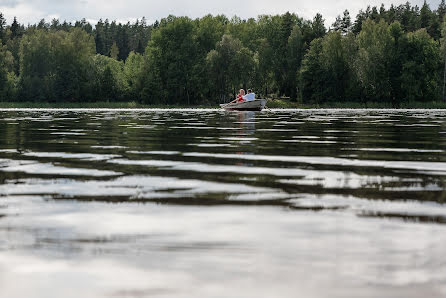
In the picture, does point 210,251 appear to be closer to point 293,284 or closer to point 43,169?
point 293,284

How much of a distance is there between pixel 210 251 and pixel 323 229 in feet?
3.97

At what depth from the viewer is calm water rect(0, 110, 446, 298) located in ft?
13.5

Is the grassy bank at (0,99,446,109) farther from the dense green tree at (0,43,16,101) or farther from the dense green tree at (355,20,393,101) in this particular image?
the dense green tree at (0,43,16,101)

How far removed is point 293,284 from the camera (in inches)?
160

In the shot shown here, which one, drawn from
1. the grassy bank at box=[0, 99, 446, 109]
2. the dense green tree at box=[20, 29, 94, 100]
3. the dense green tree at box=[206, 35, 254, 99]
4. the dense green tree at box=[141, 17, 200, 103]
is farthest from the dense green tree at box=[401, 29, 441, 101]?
the dense green tree at box=[20, 29, 94, 100]

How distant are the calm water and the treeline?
9662 cm

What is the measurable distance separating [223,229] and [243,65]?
331ft

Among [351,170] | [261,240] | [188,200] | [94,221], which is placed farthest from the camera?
[351,170]

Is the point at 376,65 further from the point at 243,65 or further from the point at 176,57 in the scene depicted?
the point at 176,57

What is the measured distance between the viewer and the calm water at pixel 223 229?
4129 mm

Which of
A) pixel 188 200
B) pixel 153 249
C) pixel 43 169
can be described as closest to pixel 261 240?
pixel 153 249

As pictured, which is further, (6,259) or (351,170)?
(351,170)

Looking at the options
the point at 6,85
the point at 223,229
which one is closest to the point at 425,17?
the point at 6,85

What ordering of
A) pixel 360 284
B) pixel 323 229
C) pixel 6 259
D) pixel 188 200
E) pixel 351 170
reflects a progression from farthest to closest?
pixel 351 170, pixel 188 200, pixel 323 229, pixel 6 259, pixel 360 284
